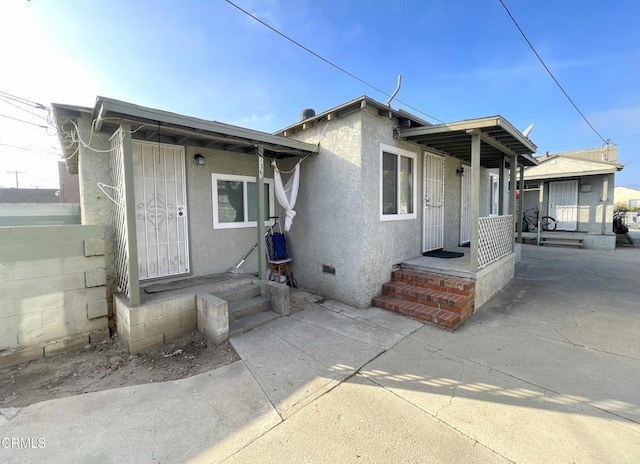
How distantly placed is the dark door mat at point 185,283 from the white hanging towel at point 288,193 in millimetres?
1610

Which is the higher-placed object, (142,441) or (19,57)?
(19,57)

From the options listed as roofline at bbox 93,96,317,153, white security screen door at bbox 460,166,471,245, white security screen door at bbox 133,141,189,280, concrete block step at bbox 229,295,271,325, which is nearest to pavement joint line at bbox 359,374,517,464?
concrete block step at bbox 229,295,271,325

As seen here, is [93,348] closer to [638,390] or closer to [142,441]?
[142,441]

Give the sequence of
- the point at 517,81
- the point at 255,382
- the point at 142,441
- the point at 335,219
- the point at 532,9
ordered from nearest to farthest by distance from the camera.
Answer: the point at 142,441 → the point at 255,382 → the point at 335,219 → the point at 532,9 → the point at 517,81

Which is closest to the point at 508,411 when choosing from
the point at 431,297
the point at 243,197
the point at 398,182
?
the point at 431,297

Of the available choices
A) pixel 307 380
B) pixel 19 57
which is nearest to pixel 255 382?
pixel 307 380

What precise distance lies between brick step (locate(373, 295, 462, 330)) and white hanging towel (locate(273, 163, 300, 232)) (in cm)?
230

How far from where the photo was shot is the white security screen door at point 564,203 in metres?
13.0

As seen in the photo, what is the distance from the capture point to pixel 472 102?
14.4m

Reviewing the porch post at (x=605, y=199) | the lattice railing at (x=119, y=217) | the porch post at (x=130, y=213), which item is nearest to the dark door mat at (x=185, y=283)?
the lattice railing at (x=119, y=217)

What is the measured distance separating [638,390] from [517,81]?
46.6 ft

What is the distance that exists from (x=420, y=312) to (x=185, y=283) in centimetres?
397

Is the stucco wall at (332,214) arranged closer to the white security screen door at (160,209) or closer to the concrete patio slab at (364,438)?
the white security screen door at (160,209)

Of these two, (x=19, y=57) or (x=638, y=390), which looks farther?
(x=19, y=57)
